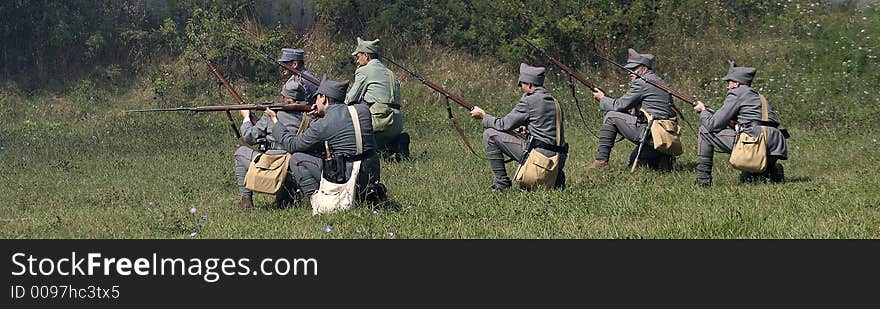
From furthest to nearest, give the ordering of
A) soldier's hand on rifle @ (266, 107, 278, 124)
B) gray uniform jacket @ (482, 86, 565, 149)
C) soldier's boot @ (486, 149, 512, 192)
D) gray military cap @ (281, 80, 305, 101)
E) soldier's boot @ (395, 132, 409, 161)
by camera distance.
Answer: soldier's boot @ (395, 132, 409, 161)
soldier's boot @ (486, 149, 512, 192)
gray uniform jacket @ (482, 86, 565, 149)
gray military cap @ (281, 80, 305, 101)
soldier's hand on rifle @ (266, 107, 278, 124)

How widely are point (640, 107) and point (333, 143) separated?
543 centimetres

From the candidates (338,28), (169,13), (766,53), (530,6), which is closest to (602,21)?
(530,6)

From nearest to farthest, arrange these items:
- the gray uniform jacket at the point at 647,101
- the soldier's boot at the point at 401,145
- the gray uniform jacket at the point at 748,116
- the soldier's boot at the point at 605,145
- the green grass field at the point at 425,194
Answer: the green grass field at the point at 425,194
the gray uniform jacket at the point at 748,116
the gray uniform jacket at the point at 647,101
the soldier's boot at the point at 605,145
the soldier's boot at the point at 401,145

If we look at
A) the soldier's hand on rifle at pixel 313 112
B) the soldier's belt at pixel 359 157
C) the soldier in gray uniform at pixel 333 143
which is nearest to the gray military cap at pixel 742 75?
the soldier in gray uniform at pixel 333 143

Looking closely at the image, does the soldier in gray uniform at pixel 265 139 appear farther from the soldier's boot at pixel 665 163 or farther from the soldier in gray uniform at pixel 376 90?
the soldier's boot at pixel 665 163

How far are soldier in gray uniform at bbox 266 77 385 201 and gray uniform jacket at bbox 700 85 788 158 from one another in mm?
3941

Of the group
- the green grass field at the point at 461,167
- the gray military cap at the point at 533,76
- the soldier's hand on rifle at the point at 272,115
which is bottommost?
the green grass field at the point at 461,167

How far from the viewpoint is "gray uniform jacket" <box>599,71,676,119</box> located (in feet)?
50.3

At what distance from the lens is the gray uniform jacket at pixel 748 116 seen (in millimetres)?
13250

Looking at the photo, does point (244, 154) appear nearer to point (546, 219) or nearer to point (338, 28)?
point (546, 219)

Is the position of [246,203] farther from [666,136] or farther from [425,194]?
[666,136]

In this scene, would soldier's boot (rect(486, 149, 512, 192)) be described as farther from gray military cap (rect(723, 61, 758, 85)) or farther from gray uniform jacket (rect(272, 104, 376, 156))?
gray military cap (rect(723, 61, 758, 85))

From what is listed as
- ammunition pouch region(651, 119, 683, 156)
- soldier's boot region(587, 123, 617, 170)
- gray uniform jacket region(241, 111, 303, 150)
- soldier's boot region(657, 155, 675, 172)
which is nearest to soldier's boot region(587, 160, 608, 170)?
soldier's boot region(587, 123, 617, 170)

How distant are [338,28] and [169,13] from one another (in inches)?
136
